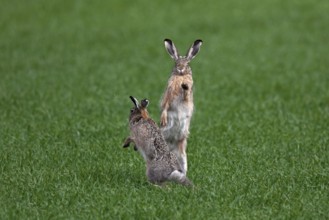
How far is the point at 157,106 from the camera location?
1511cm

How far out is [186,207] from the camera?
8.31m

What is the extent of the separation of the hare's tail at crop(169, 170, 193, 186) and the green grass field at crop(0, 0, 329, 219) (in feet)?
0.32

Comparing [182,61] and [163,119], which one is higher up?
[182,61]

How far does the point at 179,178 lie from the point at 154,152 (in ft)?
1.33

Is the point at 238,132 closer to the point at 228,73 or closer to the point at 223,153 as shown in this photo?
the point at 223,153

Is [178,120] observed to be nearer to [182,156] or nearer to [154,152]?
[182,156]

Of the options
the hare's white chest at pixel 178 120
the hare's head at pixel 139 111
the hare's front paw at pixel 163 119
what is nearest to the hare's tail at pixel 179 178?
the hare's white chest at pixel 178 120

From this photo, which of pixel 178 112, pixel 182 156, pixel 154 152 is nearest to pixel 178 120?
pixel 178 112

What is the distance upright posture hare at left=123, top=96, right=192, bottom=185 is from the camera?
891cm

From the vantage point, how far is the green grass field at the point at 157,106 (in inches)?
343

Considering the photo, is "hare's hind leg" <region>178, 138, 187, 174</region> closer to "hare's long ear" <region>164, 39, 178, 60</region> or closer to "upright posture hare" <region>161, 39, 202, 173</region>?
"upright posture hare" <region>161, 39, 202, 173</region>

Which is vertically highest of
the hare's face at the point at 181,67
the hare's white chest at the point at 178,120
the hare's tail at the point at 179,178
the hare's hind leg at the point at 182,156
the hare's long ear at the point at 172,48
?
the hare's long ear at the point at 172,48

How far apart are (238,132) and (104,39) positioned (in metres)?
10.9

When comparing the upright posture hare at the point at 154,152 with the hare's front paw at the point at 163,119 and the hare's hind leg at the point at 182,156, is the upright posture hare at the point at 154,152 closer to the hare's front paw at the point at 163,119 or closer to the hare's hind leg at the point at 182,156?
the hare's front paw at the point at 163,119
